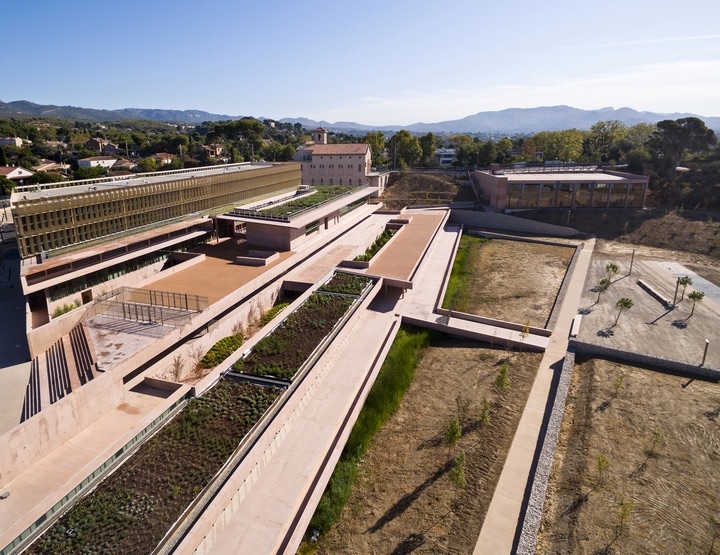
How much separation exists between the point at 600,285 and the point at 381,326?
59.9ft

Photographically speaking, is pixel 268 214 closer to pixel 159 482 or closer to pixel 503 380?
pixel 503 380

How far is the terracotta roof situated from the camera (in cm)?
6331

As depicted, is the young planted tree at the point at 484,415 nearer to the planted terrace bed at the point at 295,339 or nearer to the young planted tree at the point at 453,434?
the young planted tree at the point at 453,434

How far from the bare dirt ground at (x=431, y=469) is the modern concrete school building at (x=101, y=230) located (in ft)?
54.0

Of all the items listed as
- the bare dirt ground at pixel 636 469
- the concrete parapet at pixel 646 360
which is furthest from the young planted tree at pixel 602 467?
the concrete parapet at pixel 646 360

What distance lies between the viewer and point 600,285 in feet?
105

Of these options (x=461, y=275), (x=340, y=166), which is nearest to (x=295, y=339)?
(x=461, y=275)

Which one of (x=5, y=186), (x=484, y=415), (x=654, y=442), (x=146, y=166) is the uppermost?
(x=146, y=166)

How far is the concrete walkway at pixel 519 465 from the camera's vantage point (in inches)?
499

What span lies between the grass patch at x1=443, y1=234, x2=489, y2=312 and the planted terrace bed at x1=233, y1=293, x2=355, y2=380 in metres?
8.18

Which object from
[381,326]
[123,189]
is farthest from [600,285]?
[123,189]

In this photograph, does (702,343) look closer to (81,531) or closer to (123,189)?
(81,531)

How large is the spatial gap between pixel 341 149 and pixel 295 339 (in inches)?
1960

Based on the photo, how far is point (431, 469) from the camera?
595 inches
